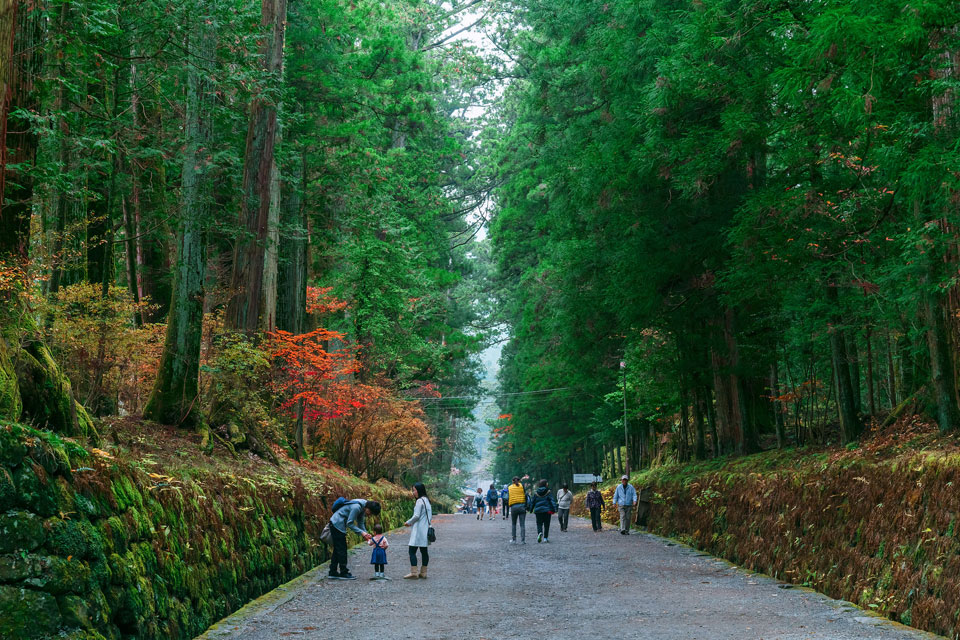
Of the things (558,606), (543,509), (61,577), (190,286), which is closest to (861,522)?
(558,606)

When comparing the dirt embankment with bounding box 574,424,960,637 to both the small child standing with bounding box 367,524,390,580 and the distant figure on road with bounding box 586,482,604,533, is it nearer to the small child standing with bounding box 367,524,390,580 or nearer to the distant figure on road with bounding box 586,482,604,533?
the small child standing with bounding box 367,524,390,580

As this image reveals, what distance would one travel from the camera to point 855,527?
30.9ft

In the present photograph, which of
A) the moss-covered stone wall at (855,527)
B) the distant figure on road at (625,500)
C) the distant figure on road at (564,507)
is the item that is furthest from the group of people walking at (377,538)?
the distant figure on road at (564,507)

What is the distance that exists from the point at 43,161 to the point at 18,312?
107 inches

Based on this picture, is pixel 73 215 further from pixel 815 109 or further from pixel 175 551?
pixel 815 109

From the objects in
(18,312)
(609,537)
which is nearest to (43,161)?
(18,312)

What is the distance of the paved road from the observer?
7.68 metres

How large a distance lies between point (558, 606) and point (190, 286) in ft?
24.6

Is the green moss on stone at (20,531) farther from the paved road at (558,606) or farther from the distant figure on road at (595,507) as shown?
the distant figure on road at (595,507)

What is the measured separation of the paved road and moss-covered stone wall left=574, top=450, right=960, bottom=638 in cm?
31

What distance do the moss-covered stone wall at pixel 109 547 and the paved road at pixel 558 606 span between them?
24.0 inches

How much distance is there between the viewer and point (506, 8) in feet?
128

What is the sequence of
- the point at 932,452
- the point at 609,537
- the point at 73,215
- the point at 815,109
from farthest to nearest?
the point at 609,537 → the point at 73,215 → the point at 815,109 → the point at 932,452

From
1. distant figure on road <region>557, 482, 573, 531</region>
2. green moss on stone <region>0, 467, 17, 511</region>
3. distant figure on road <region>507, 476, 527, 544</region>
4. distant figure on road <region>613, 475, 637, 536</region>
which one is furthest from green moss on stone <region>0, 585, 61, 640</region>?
distant figure on road <region>557, 482, 573, 531</region>
